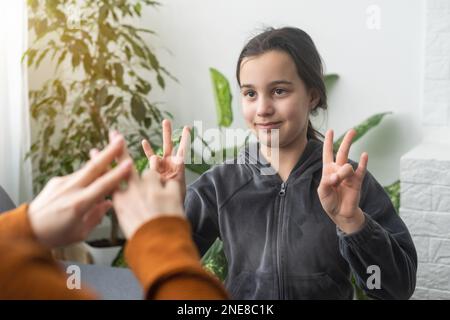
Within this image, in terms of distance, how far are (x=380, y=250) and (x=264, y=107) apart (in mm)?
300

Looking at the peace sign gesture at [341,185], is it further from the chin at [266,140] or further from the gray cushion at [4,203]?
the gray cushion at [4,203]

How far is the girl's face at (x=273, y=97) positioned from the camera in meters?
1.12

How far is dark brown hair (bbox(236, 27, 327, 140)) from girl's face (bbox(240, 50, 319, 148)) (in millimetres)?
11

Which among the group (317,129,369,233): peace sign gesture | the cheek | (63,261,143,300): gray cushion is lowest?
(63,261,143,300): gray cushion

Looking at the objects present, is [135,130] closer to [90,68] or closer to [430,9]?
[90,68]

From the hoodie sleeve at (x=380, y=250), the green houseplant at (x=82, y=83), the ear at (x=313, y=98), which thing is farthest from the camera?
the green houseplant at (x=82, y=83)

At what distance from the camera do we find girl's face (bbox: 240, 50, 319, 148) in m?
1.12

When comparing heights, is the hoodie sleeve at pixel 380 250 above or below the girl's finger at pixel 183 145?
below

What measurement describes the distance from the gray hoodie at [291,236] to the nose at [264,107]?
0.11m

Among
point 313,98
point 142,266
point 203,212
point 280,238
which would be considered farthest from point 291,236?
point 142,266

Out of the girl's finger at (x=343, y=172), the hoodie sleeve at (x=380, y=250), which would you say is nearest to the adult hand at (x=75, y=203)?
the girl's finger at (x=343, y=172)

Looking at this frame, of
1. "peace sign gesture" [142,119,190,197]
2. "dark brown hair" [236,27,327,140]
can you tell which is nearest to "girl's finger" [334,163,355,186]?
"peace sign gesture" [142,119,190,197]

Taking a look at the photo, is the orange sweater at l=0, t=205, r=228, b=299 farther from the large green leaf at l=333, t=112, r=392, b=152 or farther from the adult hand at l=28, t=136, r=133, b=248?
the large green leaf at l=333, t=112, r=392, b=152
